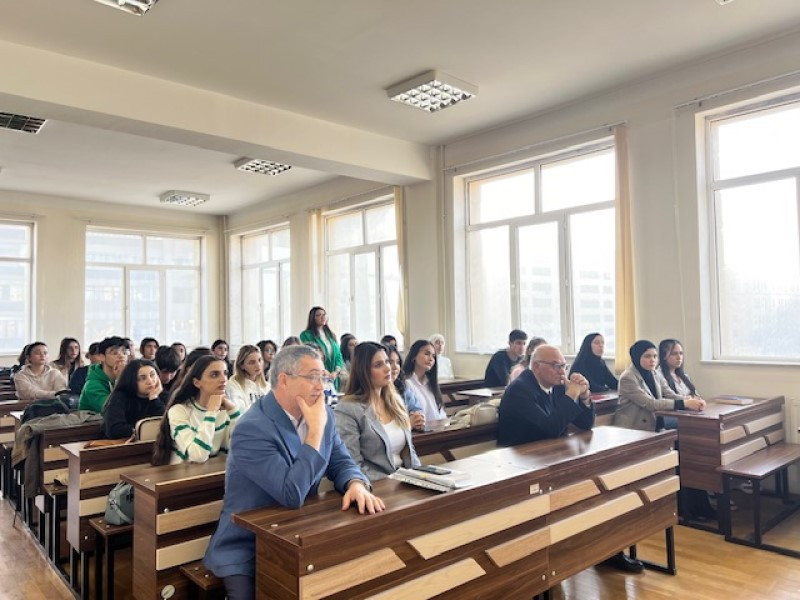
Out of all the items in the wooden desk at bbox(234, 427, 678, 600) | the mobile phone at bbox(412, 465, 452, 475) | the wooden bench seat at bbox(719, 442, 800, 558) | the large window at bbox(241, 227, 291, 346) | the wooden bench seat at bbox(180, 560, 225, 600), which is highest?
the large window at bbox(241, 227, 291, 346)

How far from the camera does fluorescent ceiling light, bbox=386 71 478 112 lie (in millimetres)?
5184

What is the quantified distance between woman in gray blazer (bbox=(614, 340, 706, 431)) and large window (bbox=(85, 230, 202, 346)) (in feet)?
27.8

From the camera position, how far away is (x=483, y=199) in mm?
7258

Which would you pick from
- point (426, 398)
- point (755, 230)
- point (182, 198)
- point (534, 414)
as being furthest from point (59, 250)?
point (755, 230)

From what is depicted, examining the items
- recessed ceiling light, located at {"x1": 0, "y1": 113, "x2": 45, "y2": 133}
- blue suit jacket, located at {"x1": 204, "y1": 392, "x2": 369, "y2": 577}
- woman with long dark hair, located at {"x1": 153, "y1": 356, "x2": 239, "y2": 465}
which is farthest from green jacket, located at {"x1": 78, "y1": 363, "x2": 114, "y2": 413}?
recessed ceiling light, located at {"x1": 0, "y1": 113, "x2": 45, "y2": 133}

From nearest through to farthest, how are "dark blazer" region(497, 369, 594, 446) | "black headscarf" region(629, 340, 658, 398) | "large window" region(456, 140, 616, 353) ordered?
"dark blazer" region(497, 369, 594, 446)
"black headscarf" region(629, 340, 658, 398)
"large window" region(456, 140, 616, 353)

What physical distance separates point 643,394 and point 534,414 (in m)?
1.75

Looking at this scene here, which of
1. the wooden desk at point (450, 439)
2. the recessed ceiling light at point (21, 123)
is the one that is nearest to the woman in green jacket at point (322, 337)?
the wooden desk at point (450, 439)

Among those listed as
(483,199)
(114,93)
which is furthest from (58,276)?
(483,199)

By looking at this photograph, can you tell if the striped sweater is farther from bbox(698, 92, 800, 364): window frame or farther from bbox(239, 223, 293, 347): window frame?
bbox(239, 223, 293, 347): window frame

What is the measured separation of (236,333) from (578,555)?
9346 millimetres

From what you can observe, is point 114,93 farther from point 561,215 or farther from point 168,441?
point 561,215

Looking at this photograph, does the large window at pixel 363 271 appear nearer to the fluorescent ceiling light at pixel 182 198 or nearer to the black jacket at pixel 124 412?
the fluorescent ceiling light at pixel 182 198

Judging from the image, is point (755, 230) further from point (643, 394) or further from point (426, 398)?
point (426, 398)
